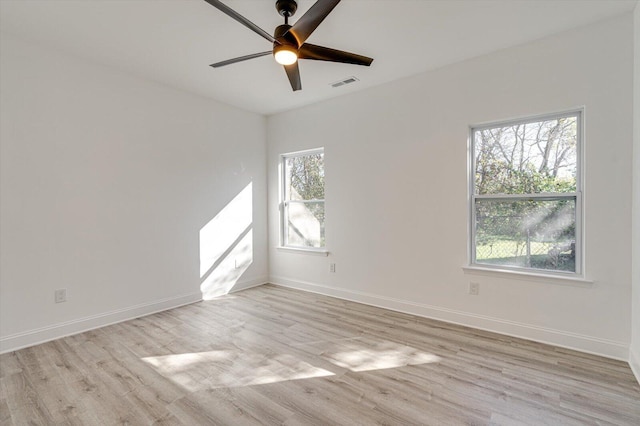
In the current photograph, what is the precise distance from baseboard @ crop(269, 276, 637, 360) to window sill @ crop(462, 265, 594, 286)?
17.3 inches

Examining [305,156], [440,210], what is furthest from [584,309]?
[305,156]

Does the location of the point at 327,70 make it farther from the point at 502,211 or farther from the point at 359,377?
the point at 359,377

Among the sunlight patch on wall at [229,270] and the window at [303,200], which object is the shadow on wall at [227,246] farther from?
the window at [303,200]

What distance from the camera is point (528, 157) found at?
2895 mm

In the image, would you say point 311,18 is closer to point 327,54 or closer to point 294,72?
point 327,54

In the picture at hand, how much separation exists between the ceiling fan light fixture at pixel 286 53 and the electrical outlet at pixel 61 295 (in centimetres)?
302

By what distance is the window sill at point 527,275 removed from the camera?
2.58m

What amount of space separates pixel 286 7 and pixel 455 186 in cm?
233

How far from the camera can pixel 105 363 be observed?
2.42 metres

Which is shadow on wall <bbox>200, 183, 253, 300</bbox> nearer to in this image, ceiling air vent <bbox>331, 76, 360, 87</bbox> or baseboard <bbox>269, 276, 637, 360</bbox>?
baseboard <bbox>269, 276, 637, 360</bbox>

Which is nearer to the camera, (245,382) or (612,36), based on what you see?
(245,382)

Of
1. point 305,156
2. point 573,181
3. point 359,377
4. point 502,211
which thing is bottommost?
point 359,377

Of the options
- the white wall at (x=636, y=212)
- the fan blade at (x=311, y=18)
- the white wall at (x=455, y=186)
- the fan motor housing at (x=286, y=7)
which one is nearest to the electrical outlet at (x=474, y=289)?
the white wall at (x=455, y=186)

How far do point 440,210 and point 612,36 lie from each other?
1971mm
